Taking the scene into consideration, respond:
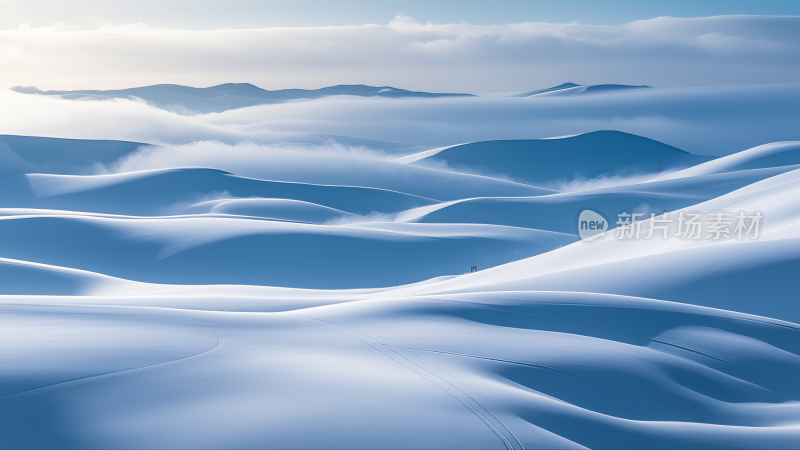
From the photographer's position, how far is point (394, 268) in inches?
1961

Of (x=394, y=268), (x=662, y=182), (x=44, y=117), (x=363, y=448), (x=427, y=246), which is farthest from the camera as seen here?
(x=44, y=117)

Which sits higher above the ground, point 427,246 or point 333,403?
point 427,246

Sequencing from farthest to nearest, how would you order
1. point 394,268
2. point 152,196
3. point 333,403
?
1. point 152,196
2. point 394,268
3. point 333,403

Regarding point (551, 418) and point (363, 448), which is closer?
point (363, 448)

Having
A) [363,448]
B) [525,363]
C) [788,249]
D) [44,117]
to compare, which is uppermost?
[44,117]

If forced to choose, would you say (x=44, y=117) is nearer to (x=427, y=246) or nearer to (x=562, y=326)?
(x=427, y=246)

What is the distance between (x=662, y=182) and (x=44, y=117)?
140 meters

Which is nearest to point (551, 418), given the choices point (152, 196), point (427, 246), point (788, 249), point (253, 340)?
point (253, 340)

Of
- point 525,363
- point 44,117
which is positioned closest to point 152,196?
point 525,363

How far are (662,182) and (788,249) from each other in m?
72.0

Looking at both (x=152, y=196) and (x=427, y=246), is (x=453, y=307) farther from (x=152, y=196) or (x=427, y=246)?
(x=152, y=196)

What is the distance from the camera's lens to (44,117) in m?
174

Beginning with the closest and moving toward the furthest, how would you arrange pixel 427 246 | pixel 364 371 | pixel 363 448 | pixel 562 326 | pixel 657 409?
pixel 363 448
pixel 364 371
pixel 657 409
pixel 562 326
pixel 427 246

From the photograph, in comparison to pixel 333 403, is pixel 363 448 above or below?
below
